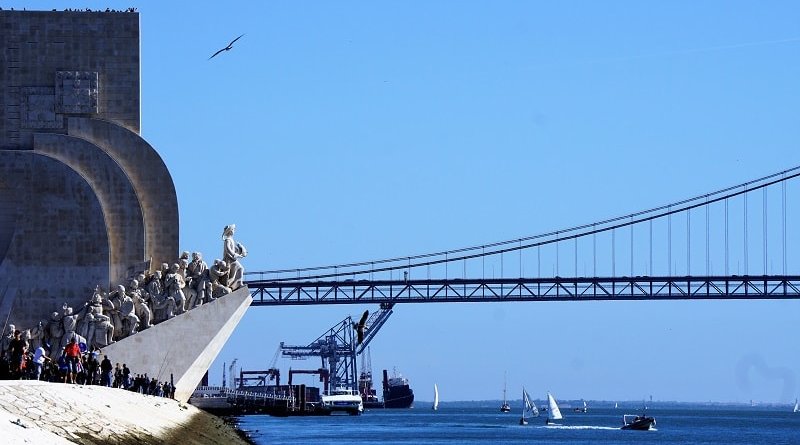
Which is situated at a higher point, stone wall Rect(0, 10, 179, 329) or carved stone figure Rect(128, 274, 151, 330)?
stone wall Rect(0, 10, 179, 329)

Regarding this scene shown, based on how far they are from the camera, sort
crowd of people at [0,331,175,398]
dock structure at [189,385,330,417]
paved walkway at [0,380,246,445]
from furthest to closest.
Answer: dock structure at [189,385,330,417] < crowd of people at [0,331,175,398] < paved walkway at [0,380,246,445]

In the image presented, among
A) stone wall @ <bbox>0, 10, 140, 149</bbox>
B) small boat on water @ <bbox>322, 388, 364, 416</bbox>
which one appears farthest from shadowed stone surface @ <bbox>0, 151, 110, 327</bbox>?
small boat on water @ <bbox>322, 388, 364, 416</bbox>

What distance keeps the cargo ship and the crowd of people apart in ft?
243

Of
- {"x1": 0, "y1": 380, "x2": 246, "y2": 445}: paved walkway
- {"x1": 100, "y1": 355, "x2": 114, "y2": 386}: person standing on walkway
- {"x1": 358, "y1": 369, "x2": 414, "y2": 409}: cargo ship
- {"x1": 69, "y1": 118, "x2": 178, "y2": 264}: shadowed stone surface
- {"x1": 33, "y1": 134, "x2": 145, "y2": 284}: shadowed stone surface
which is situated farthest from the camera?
{"x1": 358, "y1": 369, "x2": 414, "y2": 409}: cargo ship

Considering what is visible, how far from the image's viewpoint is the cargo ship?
4387 inches

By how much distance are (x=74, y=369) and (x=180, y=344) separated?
318 inches

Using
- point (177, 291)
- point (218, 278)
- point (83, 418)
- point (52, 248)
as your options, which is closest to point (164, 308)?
point (177, 291)

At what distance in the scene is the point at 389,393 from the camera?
116062mm

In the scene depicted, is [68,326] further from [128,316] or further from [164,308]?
[164,308]

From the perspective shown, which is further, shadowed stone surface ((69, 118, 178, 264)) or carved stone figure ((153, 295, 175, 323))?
shadowed stone surface ((69, 118, 178, 264))

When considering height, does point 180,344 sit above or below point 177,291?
below

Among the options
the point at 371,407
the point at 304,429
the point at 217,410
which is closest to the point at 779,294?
the point at 304,429

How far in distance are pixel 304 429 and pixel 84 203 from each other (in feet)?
65.9

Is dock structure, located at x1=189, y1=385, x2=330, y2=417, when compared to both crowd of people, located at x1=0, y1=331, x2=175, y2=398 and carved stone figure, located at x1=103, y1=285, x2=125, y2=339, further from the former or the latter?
crowd of people, located at x1=0, y1=331, x2=175, y2=398
